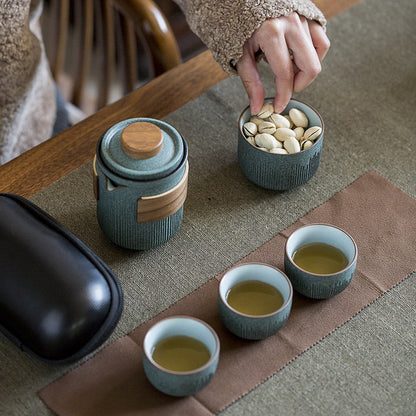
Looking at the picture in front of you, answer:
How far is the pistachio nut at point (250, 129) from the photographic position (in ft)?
2.58

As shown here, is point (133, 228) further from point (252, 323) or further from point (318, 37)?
point (318, 37)

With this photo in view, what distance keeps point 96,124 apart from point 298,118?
0.94ft

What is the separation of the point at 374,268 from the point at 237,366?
0.21 metres

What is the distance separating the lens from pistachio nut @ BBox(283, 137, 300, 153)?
2.51 ft

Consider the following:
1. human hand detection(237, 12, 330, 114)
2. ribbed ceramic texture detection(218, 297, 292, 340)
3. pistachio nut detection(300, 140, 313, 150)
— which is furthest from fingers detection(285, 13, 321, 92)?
ribbed ceramic texture detection(218, 297, 292, 340)

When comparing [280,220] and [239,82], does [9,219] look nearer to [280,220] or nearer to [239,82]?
[280,220]

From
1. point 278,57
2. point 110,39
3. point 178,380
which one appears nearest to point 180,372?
point 178,380

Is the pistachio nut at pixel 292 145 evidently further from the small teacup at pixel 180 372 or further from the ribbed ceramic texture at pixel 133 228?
the small teacup at pixel 180 372

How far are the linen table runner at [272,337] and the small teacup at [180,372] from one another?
0.03m

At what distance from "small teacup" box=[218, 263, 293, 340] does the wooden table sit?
1.00 ft

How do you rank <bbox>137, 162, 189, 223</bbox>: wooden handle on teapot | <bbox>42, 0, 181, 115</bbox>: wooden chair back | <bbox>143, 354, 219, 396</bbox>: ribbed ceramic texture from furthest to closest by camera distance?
<bbox>42, 0, 181, 115</bbox>: wooden chair back, <bbox>137, 162, 189, 223</bbox>: wooden handle on teapot, <bbox>143, 354, 219, 396</bbox>: ribbed ceramic texture

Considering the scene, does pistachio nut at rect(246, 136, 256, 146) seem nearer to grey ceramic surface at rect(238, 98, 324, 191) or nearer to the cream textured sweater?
grey ceramic surface at rect(238, 98, 324, 191)

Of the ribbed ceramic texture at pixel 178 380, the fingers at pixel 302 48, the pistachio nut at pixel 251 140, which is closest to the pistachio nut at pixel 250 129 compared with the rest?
the pistachio nut at pixel 251 140

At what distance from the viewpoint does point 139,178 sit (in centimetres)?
65
